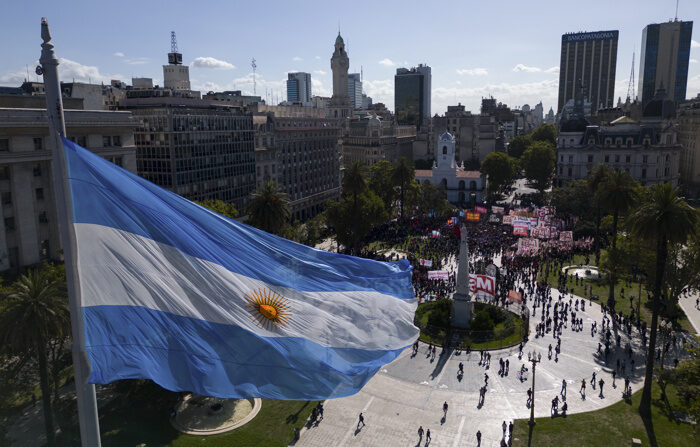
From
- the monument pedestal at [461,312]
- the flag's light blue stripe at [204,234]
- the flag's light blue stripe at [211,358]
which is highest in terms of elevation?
the flag's light blue stripe at [204,234]

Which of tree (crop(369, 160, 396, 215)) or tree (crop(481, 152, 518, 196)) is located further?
tree (crop(481, 152, 518, 196))

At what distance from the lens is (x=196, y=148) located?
61.7 m

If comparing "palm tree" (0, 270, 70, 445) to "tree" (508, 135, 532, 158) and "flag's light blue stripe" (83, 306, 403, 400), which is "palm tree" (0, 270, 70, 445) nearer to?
"flag's light blue stripe" (83, 306, 403, 400)

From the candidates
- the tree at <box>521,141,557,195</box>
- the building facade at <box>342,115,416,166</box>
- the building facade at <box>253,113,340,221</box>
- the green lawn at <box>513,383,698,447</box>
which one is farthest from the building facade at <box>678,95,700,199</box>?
the green lawn at <box>513,383,698,447</box>

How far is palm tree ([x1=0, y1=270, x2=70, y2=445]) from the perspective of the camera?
73.7 feet

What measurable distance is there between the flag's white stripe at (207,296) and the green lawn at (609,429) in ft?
67.3

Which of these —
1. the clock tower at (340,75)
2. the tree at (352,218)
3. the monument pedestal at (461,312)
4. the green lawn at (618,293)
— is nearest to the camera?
the monument pedestal at (461,312)

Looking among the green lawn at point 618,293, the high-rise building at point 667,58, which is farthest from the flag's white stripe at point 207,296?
the high-rise building at point 667,58

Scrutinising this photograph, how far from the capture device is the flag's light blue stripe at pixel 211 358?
8.91 m

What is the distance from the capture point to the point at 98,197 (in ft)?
29.8

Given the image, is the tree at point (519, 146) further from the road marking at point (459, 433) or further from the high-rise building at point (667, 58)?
the road marking at point (459, 433)

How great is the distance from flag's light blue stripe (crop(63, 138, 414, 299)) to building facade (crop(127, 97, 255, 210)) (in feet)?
156

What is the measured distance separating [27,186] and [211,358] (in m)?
36.5

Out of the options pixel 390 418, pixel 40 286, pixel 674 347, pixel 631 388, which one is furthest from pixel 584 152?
pixel 40 286
